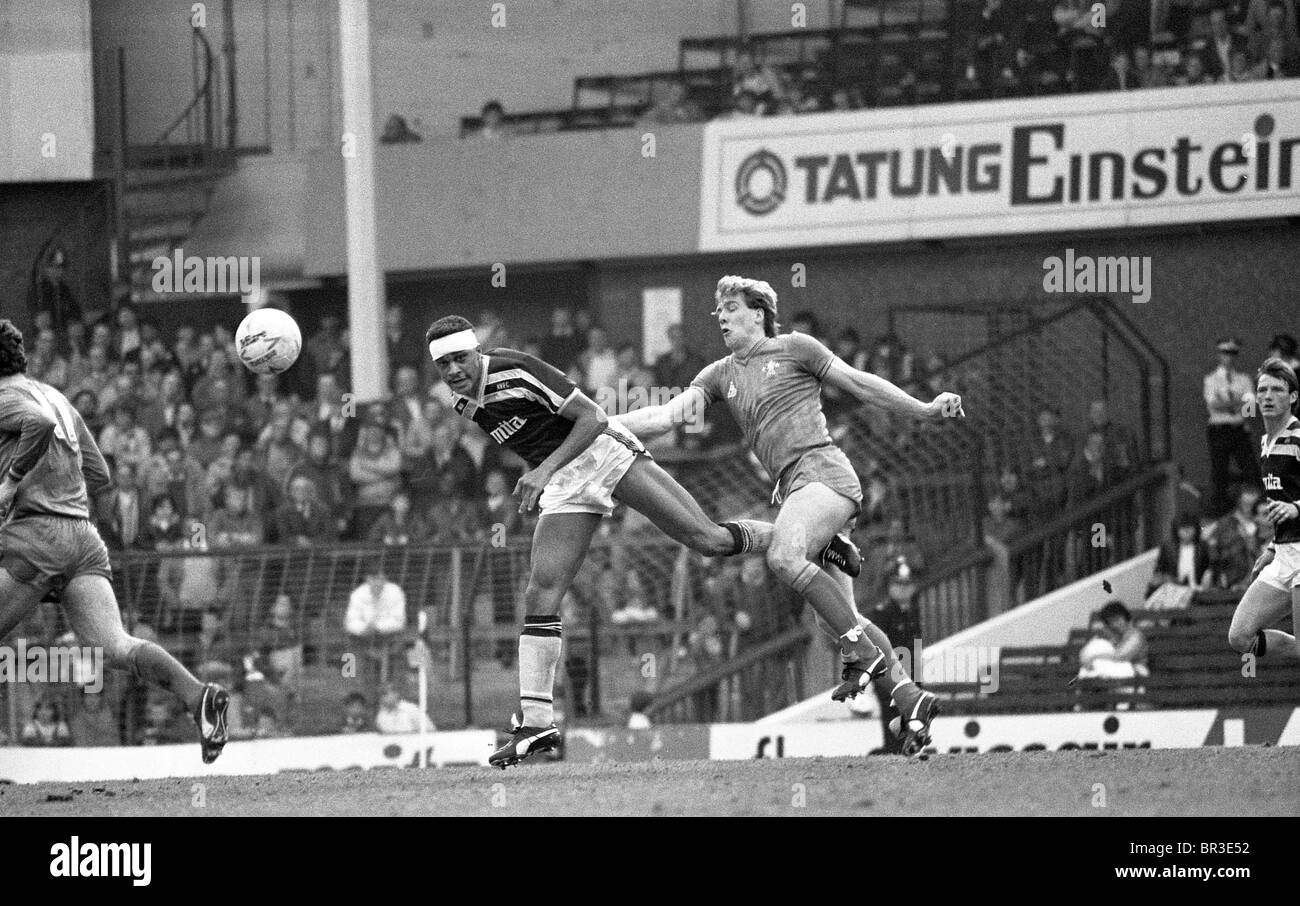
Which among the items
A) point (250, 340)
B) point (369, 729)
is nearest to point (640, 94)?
point (369, 729)

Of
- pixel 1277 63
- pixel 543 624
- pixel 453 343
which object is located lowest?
pixel 543 624

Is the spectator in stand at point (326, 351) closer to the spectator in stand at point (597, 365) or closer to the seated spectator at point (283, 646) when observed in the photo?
the spectator in stand at point (597, 365)

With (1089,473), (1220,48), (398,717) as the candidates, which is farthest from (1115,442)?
(398,717)

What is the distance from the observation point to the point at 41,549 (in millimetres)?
10531

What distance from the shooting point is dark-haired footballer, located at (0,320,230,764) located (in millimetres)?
10430

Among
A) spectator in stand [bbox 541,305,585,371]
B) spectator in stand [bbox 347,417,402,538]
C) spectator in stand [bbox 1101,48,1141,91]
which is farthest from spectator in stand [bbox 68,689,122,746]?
spectator in stand [bbox 1101,48,1141,91]

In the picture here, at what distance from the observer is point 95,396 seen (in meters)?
22.7

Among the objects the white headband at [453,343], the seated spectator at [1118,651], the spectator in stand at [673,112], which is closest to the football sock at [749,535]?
the white headband at [453,343]

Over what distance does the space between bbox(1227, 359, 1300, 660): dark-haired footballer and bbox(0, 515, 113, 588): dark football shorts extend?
621 cm

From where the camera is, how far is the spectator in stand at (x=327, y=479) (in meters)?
20.6

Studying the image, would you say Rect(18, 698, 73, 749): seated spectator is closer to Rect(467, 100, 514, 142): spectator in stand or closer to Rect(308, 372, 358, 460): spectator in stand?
Rect(308, 372, 358, 460): spectator in stand

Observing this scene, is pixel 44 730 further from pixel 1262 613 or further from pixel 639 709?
pixel 1262 613

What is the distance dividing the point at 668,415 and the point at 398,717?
749cm
